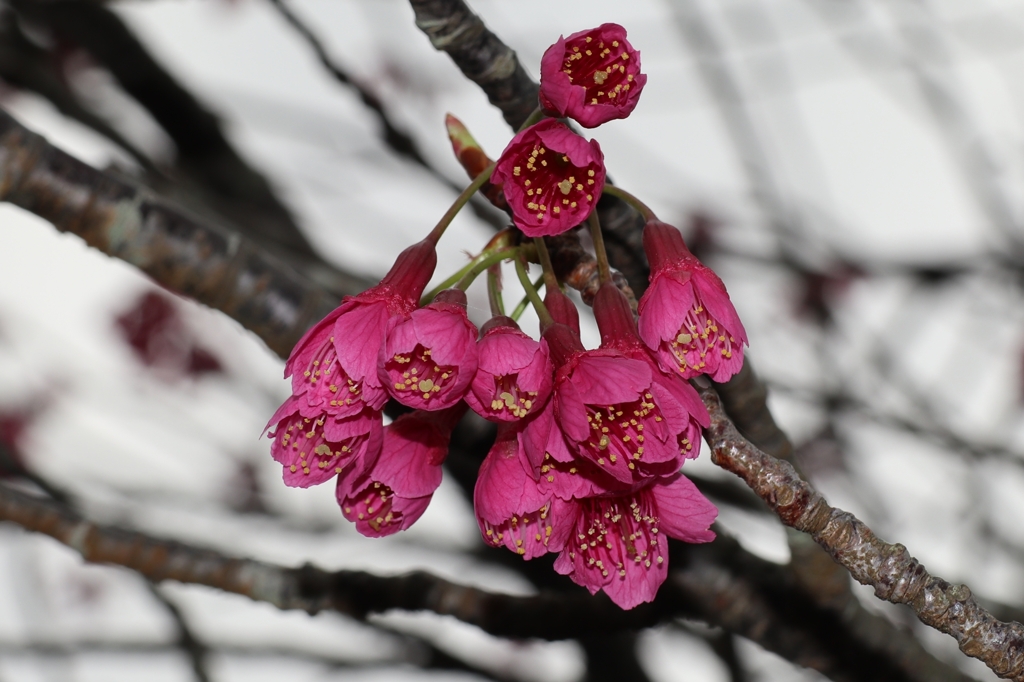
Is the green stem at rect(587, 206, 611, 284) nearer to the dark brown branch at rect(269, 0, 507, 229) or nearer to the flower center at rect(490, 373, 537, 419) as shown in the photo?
the flower center at rect(490, 373, 537, 419)

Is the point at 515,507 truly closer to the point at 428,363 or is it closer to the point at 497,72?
the point at 428,363

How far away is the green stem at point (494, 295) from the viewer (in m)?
1.04

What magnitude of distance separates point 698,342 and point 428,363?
0.98 feet

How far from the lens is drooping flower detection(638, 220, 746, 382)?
89 cm

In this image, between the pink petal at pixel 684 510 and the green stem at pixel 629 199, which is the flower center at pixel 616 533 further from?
the green stem at pixel 629 199

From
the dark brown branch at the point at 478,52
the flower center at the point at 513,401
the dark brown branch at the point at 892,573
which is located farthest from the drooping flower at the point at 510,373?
the dark brown branch at the point at 478,52

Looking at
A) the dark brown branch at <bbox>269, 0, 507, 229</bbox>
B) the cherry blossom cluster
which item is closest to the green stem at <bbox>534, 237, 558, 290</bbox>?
the cherry blossom cluster

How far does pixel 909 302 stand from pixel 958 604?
250 centimetres

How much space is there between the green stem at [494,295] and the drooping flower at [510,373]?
17 centimetres

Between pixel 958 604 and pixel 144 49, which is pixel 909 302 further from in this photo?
pixel 144 49

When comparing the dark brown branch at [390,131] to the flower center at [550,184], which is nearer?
the flower center at [550,184]

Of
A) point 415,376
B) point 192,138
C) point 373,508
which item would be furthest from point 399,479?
point 192,138

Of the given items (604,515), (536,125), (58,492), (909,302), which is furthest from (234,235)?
(909,302)

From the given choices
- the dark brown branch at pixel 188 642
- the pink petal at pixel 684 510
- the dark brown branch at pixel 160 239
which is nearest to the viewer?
the pink petal at pixel 684 510
